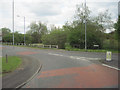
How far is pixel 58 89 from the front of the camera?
16.5 feet

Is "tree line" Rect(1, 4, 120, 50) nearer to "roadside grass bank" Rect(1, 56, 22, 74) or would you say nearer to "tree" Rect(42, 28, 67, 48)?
"tree" Rect(42, 28, 67, 48)

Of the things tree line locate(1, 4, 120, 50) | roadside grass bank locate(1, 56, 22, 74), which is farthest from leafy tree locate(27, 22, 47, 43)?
roadside grass bank locate(1, 56, 22, 74)

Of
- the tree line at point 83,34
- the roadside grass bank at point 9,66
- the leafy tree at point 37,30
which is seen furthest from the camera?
the leafy tree at point 37,30

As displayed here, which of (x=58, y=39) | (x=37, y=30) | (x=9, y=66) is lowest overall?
(x=9, y=66)

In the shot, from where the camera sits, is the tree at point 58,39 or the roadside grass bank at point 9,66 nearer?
the roadside grass bank at point 9,66

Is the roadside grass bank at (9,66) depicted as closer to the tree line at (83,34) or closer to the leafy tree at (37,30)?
the tree line at (83,34)

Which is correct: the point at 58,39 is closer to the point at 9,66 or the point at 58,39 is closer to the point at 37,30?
the point at 9,66

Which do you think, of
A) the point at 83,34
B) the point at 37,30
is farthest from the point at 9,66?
the point at 37,30

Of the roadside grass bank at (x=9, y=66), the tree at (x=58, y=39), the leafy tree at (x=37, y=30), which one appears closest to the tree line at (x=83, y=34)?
the tree at (x=58, y=39)

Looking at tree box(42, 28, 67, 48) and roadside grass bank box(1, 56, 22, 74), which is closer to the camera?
roadside grass bank box(1, 56, 22, 74)

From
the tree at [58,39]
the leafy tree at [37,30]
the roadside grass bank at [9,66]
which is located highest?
the leafy tree at [37,30]

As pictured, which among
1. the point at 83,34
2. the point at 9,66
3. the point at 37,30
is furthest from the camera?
the point at 37,30

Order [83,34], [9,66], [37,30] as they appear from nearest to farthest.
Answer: [9,66]
[83,34]
[37,30]

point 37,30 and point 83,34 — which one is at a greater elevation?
point 37,30
